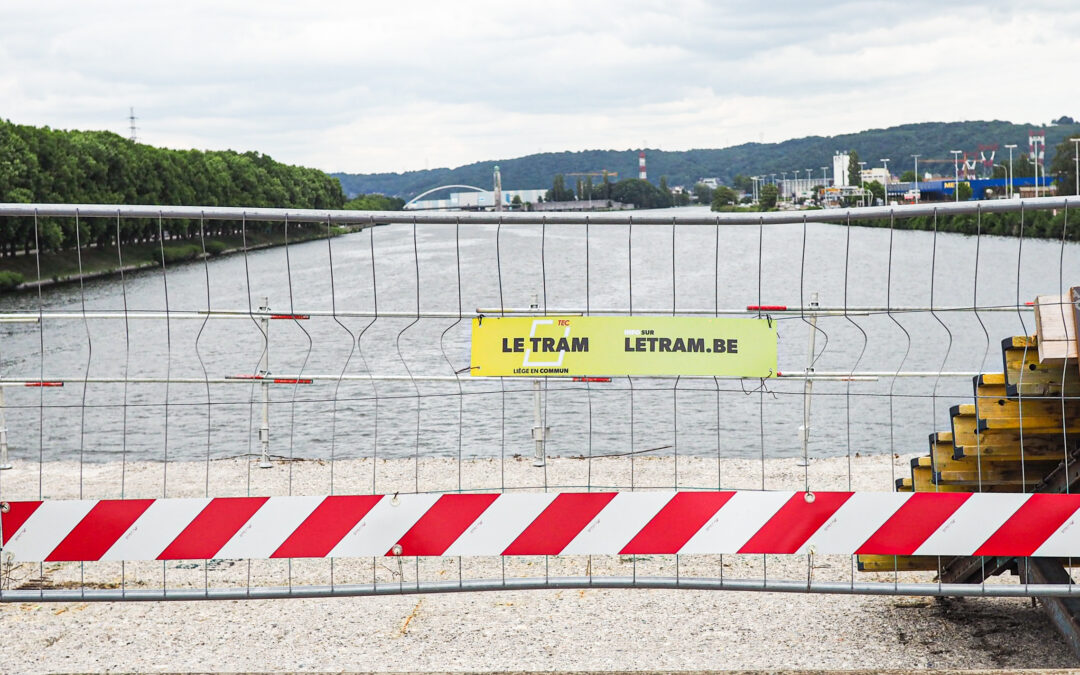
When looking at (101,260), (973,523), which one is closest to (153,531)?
(973,523)

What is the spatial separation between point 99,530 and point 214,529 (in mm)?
504

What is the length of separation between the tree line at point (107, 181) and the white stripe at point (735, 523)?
28.0 meters

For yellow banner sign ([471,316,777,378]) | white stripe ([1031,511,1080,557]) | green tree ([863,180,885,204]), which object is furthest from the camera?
green tree ([863,180,885,204])

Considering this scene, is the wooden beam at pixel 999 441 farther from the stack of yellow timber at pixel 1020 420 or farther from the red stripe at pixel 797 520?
the red stripe at pixel 797 520

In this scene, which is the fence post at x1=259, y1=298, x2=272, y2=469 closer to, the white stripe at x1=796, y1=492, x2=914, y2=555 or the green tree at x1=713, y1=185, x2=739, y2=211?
the white stripe at x1=796, y1=492, x2=914, y2=555

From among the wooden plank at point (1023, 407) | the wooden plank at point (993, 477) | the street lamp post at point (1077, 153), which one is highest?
the street lamp post at point (1077, 153)

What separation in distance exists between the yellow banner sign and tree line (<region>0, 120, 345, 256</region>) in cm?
2744

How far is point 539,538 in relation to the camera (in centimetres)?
500

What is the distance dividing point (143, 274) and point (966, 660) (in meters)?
75.6

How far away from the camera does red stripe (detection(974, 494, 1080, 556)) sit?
16.1ft

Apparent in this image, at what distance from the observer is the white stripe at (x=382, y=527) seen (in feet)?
16.5

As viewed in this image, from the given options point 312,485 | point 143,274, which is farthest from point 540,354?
point 143,274

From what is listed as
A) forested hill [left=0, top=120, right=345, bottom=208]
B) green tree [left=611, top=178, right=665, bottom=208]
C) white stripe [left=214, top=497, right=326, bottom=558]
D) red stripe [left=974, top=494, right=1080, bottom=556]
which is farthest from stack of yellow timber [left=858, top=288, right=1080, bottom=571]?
green tree [left=611, top=178, right=665, bottom=208]

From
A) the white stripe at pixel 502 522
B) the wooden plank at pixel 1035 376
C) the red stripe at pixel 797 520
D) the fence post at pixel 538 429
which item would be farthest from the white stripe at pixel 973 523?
the fence post at pixel 538 429
